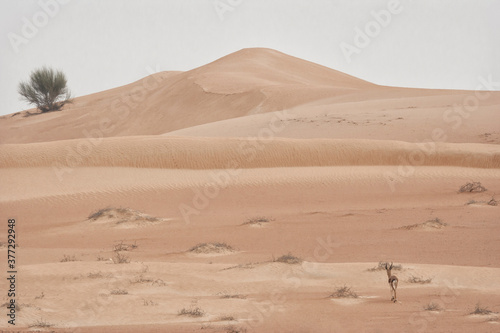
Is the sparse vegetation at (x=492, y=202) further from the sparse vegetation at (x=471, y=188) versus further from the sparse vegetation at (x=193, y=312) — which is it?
the sparse vegetation at (x=193, y=312)

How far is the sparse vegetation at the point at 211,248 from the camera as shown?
49.6ft

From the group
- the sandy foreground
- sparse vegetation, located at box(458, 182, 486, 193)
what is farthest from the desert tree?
sparse vegetation, located at box(458, 182, 486, 193)

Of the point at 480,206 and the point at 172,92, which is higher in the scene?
the point at 172,92

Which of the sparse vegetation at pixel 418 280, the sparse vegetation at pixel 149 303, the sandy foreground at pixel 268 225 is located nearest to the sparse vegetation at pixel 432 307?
the sandy foreground at pixel 268 225

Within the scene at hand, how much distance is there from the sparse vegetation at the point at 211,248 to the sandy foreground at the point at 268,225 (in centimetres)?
5

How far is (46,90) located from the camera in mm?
66062

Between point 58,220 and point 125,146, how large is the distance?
7.26 metres

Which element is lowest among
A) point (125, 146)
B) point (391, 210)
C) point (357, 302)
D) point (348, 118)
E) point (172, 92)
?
point (357, 302)

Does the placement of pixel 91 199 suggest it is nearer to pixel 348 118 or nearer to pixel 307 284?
pixel 307 284

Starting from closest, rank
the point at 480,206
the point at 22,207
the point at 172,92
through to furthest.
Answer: the point at 480,206, the point at 22,207, the point at 172,92

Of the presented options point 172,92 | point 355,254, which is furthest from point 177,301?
point 172,92

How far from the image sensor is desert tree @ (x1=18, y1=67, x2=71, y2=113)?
6444cm

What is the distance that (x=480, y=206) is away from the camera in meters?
19.8

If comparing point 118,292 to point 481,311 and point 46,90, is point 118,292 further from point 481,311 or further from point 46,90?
point 46,90
